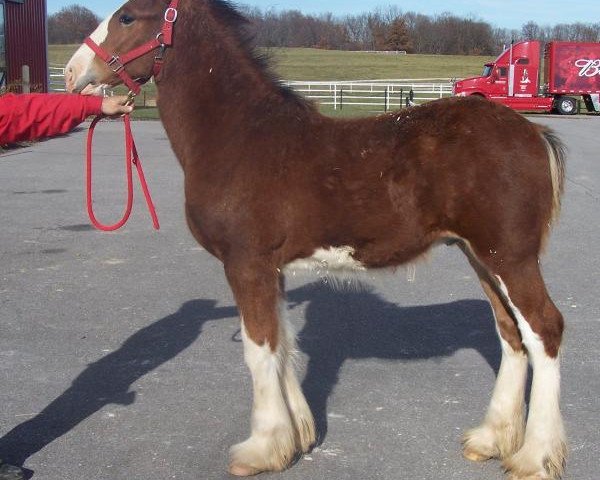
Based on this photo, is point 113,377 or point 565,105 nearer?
point 113,377

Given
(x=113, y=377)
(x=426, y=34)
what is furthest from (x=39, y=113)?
(x=426, y=34)

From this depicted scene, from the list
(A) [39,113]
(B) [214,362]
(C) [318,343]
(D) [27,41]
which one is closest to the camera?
(A) [39,113]

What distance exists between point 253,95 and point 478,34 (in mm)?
88942

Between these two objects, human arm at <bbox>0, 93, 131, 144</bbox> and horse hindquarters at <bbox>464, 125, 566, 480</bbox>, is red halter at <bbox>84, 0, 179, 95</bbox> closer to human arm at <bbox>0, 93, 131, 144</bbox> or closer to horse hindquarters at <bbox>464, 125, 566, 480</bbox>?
human arm at <bbox>0, 93, 131, 144</bbox>

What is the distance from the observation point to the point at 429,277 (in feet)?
23.6

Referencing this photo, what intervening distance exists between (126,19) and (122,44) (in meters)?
0.12

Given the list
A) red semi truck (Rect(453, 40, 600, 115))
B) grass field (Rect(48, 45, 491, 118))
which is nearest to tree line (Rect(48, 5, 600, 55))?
grass field (Rect(48, 45, 491, 118))

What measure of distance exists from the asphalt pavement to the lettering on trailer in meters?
28.9

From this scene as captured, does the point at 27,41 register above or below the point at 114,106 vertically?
above

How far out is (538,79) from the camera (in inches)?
1369

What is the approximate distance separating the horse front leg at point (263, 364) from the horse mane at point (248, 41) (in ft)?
2.95

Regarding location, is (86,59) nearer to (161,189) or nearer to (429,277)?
(429,277)

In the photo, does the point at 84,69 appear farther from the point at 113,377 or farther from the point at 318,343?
the point at 318,343

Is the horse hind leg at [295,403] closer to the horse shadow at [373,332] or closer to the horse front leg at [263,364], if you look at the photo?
the horse front leg at [263,364]
